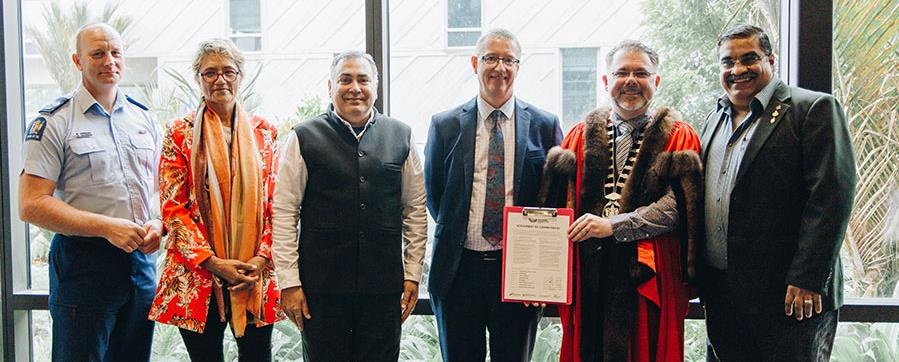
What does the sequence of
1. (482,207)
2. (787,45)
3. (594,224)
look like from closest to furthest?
(594,224), (482,207), (787,45)

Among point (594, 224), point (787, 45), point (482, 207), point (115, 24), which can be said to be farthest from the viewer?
point (115, 24)

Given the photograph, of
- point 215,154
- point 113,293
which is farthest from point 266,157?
point 113,293

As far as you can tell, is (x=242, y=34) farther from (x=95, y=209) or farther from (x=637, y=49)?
(x=637, y=49)

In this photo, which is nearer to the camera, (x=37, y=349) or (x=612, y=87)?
(x=612, y=87)

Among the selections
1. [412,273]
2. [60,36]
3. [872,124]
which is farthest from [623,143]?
[60,36]

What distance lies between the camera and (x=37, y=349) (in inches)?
144

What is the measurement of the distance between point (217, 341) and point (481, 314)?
0.97m

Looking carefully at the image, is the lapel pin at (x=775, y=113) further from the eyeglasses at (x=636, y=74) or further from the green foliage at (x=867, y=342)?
the green foliage at (x=867, y=342)

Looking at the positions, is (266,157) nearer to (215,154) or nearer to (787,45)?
(215,154)

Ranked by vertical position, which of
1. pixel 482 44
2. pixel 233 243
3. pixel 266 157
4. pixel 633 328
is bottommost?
pixel 633 328

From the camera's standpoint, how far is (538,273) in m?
2.45

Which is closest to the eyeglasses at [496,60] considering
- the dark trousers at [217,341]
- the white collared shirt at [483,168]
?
the white collared shirt at [483,168]

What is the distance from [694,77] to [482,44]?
1125 mm

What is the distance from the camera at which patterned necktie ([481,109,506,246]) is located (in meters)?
2.59
